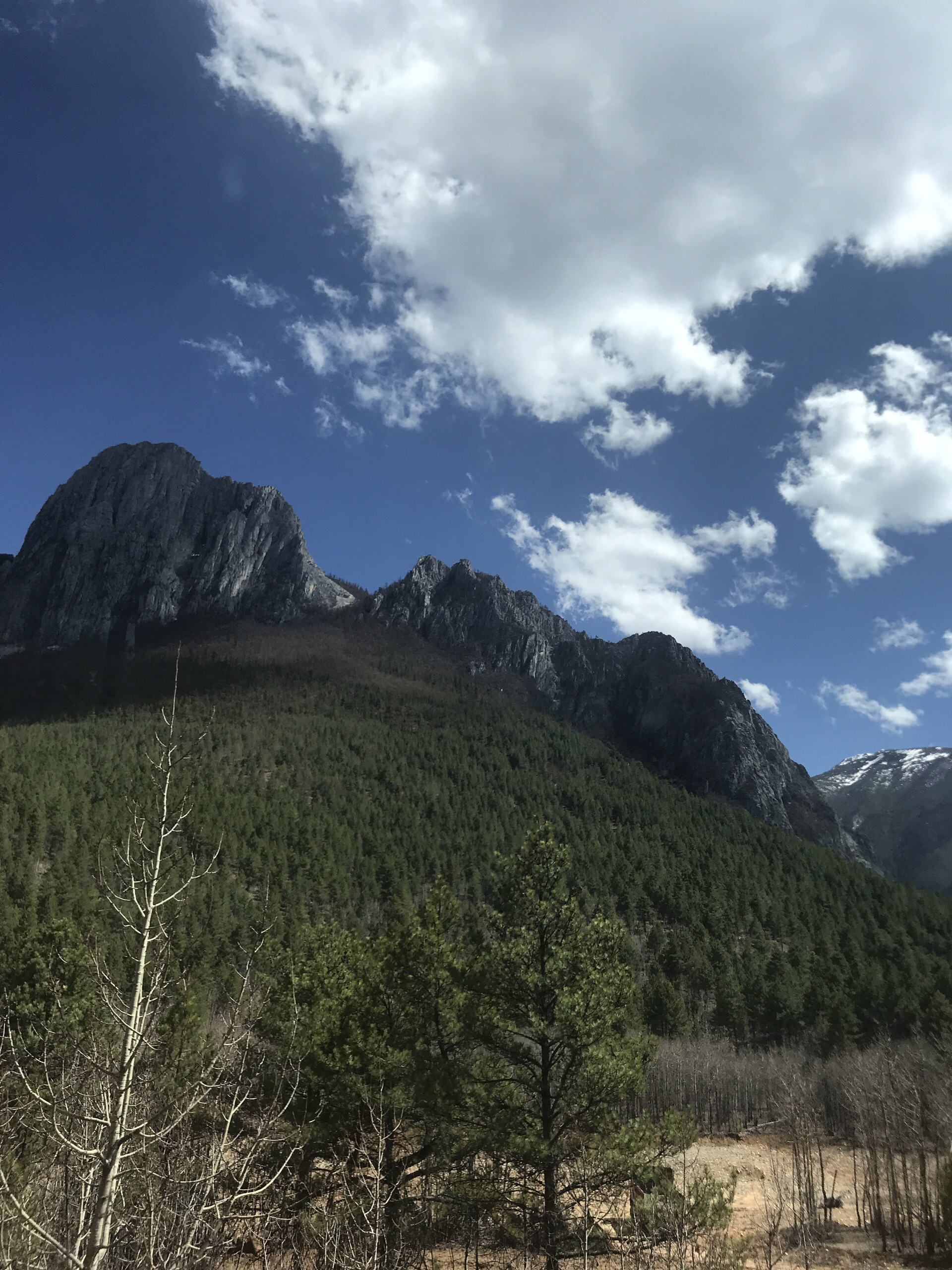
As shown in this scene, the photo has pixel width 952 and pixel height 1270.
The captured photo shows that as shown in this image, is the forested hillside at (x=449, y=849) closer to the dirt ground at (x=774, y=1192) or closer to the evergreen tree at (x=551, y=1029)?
the evergreen tree at (x=551, y=1029)

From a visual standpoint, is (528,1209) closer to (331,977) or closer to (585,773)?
(331,977)

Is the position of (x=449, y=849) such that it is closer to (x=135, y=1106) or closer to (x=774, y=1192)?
(x=774, y=1192)

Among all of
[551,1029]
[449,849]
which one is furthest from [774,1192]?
[449,849]

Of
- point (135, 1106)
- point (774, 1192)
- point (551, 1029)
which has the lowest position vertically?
point (774, 1192)

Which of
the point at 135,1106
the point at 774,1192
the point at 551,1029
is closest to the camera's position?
the point at 135,1106

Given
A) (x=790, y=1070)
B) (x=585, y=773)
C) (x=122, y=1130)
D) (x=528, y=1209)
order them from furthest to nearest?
(x=585, y=773)
(x=790, y=1070)
(x=528, y=1209)
(x=122, y=1130)

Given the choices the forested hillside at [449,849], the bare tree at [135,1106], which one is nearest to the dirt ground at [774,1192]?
the forested hillside at [449,849]

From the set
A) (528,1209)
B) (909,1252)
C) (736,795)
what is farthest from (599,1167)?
(736,795)

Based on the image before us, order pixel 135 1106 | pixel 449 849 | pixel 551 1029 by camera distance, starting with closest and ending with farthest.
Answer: pixel 135 1106, pixel 551 1029, pixel 449 849

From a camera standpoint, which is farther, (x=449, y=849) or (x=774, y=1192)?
(x=449, y=849)

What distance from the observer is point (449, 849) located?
99812mm

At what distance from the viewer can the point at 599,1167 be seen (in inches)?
545

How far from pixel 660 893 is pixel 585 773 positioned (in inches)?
2305

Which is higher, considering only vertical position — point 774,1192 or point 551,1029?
point 551,1029
